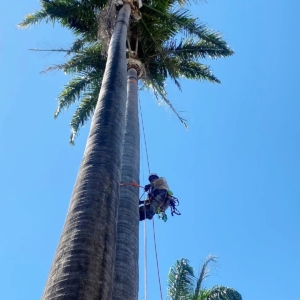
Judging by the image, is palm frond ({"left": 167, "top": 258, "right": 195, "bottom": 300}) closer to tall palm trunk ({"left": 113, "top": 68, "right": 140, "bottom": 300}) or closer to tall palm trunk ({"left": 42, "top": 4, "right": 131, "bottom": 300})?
tall palm trunk ({"left": 113, "top": 68, "right": 140, "bottom": 300})

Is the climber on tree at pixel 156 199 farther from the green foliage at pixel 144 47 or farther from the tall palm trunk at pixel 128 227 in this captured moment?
the green foliage at pixel 144 47

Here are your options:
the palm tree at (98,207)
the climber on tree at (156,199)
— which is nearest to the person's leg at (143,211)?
the climber on tree at (156,199)

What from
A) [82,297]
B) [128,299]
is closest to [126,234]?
[128,299]

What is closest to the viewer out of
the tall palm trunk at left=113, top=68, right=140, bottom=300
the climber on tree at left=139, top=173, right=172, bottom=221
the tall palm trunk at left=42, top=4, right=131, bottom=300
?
the tall palm trunk at left=42, top=4, right=131, bottom=300

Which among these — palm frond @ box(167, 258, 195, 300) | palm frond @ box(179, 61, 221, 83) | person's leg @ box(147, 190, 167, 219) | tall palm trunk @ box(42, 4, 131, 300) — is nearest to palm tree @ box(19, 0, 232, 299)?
tall palm trunk @ box(42, 4, 131, 300)

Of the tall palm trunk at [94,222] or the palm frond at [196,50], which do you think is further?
the palm frond at [196,50]

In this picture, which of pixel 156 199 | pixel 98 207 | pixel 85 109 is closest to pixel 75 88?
pixel 85 109

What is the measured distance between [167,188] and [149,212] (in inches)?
26.1

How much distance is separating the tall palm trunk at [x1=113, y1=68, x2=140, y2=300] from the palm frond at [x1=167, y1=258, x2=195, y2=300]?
19.3 ft

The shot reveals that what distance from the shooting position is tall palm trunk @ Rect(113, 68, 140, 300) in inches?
222

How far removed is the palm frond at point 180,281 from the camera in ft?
43.0

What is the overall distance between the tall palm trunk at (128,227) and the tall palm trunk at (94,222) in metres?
1.24

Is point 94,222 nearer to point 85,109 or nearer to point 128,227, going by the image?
point 128,227

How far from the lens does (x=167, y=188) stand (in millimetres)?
9117
